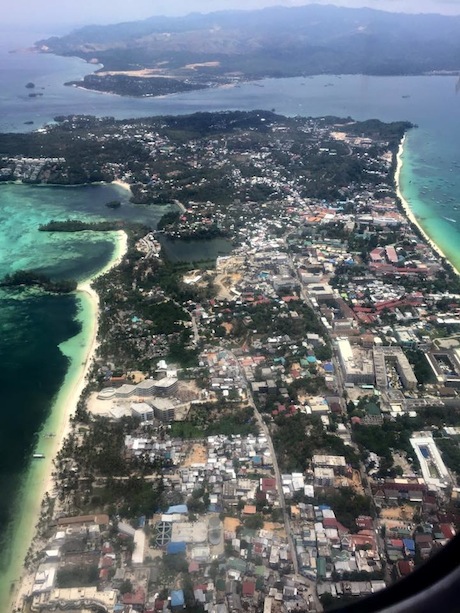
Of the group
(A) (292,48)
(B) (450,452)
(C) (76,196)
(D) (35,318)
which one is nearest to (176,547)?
(B) (450,452)

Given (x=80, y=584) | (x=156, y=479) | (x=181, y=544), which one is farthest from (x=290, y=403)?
(x=80, y=584)

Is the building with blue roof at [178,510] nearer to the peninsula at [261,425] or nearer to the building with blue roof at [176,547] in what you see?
the peninsula at [261,425]

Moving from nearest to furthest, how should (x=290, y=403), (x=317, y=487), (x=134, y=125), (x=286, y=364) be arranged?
1. (x=317, y=487)
2. (x=290, y=403)
3. (x=286, y=364)
4. (x=134, y=125)

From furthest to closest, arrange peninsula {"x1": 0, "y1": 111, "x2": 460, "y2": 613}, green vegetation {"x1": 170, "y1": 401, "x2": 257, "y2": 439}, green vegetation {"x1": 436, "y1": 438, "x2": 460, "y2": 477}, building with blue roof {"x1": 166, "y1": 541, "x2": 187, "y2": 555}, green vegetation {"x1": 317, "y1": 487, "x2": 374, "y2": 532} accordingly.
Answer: green vegetation {"x1": 170, "y1": 401, "x2": 257, "y2": 439}
green vegetation {"x1": 436, "y1": 438, "x2": 460, "y2": 477}
green vegetation {"x1": 317, "y1": 487, "x2": 374, "y2": 532}
building with blue roof {"x1": 166, "y1": 541, "x2": 187, "y2": 555}
peninsula {"x1": 0, "y1": 111, "x2": 460, "y2": 613}

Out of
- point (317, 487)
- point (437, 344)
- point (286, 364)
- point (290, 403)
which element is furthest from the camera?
point (437, 344)

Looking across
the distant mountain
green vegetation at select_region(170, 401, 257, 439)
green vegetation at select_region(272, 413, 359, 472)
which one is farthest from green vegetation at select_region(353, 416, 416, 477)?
the distant mountain

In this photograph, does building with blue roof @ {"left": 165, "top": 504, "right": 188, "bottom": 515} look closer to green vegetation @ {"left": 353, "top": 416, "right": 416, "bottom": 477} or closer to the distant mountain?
green vegetation @ {"left": 353, "top": 416, "right": 416, "bottom": 477}

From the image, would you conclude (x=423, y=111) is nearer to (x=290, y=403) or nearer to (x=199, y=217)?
(x=199, y=217)
